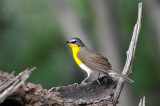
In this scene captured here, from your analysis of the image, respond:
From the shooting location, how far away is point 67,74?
10.7m

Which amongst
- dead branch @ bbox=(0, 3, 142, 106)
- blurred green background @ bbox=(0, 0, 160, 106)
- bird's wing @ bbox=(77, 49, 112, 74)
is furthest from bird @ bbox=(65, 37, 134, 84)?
blurred green background @ bbox=(0, 0, 160, 106)

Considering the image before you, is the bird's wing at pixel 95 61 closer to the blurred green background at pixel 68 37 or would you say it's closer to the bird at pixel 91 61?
the bird at pixel 91 61

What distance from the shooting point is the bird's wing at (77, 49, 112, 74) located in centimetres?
516

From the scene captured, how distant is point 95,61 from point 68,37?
397 centimetres

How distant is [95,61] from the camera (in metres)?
5.43

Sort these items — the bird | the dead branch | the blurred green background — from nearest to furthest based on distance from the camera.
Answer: the dead branch, the bird, the blurred green background

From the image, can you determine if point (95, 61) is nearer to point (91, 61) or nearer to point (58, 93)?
point (91, 61)

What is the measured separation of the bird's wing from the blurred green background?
10.5 ft

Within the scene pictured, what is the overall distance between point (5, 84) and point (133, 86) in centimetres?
763

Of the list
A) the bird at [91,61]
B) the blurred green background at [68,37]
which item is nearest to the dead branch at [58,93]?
the bird at [91,61]

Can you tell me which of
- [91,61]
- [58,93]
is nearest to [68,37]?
[91,61]

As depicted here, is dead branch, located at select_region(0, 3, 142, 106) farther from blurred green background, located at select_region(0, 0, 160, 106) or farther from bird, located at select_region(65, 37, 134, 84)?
blurred green background, located at select_region(0, 0, 160, 106)

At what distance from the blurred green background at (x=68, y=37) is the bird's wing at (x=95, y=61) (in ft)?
10.5

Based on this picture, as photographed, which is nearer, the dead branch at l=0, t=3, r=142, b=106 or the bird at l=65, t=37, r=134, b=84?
the dead branch at l=0, t=3, r=142, b=106
